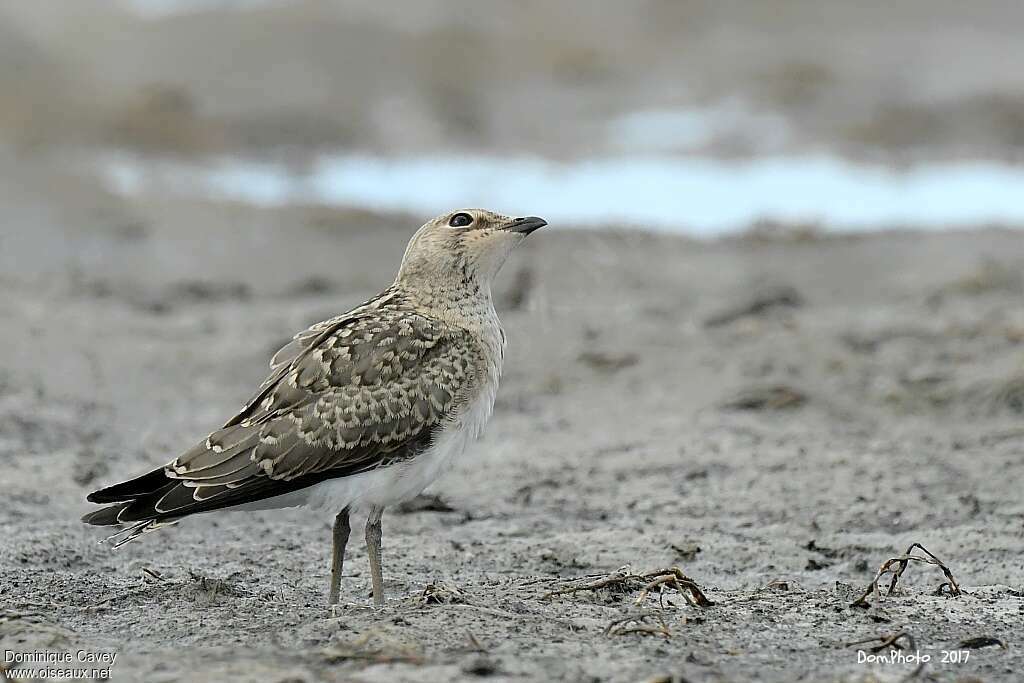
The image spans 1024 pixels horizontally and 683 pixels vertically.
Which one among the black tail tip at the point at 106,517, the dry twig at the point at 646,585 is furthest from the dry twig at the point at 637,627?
the black tail tip at the point at 106,517

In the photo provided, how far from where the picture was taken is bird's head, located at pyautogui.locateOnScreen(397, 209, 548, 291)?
22.7 feet

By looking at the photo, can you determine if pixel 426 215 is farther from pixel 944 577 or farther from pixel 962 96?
pixel 944 577

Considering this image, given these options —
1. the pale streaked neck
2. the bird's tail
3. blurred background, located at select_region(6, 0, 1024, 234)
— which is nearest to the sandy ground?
the bird's tail

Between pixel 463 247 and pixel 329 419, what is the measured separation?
1.11 metres

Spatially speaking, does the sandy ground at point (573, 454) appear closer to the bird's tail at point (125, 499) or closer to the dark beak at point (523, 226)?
the bird's tail at point (125, 499)

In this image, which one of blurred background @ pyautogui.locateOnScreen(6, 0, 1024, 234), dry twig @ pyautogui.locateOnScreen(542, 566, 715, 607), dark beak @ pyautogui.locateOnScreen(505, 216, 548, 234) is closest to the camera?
dry twig @ pyautogui.locateOnScreen(542, 566, 715, 607)

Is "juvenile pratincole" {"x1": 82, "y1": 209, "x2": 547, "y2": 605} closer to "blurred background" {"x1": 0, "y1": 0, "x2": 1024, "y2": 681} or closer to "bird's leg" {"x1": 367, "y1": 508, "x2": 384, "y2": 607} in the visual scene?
"bird's leg" {"x1": 367, "y1": 508, "x2": 384, "y2": 607}

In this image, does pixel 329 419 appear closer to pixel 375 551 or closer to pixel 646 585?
pixel 375 551

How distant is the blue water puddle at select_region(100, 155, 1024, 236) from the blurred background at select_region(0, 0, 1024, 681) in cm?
7

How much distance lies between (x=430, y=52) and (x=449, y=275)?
13982 mm

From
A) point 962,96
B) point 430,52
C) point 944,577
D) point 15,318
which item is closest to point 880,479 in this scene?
point 944,577

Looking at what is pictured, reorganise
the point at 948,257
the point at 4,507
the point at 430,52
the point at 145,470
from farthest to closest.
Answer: the point at 430,52 → the point at 948,257 → the point at 145,470 → the point at 4,507

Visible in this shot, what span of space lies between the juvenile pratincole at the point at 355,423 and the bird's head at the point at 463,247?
0.01 metres

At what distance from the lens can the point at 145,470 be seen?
877 centimetres
